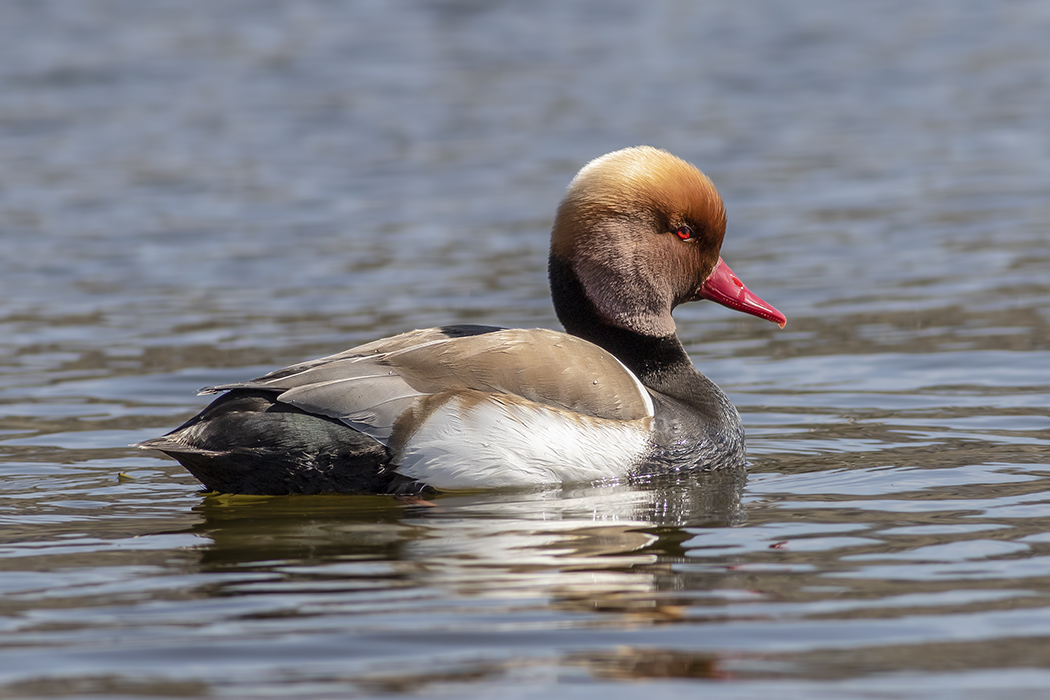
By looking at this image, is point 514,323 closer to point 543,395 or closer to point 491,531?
point 543,395

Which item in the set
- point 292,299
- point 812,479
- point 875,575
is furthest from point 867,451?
point 292,299

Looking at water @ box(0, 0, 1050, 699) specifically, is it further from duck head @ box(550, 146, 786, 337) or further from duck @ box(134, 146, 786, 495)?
duck head @ box(550, 146, 786, 337)

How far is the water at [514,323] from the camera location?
14.0 ft

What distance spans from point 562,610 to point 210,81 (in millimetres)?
16117

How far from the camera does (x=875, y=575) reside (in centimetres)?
483

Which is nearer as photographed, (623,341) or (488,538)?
(488,538)

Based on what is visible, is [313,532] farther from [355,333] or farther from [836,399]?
[355,333]

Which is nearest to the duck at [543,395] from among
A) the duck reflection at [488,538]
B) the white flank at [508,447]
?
the white flank at [508,447]

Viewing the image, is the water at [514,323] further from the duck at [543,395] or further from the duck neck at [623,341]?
the duck neck at [623,341]

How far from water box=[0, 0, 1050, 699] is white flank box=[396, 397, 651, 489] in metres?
0.12

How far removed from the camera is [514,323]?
9.80 m

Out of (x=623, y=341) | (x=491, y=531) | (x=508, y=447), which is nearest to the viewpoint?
(x=491, y=531)

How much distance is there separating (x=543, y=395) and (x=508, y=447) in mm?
244

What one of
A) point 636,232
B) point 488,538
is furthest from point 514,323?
point 488,538
